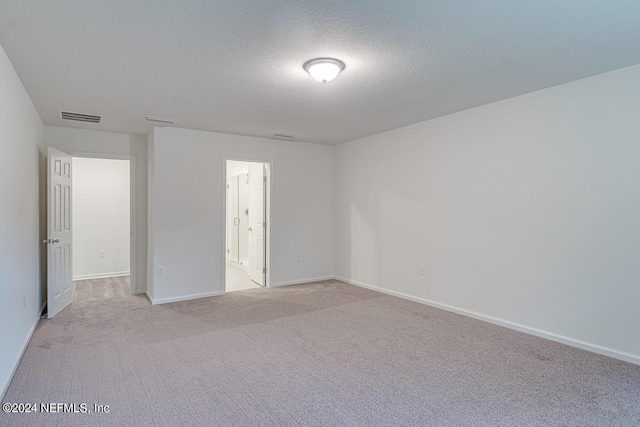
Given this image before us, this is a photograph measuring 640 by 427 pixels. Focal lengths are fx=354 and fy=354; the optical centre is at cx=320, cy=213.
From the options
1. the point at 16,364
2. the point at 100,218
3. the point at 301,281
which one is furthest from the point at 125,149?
the point at 301,281

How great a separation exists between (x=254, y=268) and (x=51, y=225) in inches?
120

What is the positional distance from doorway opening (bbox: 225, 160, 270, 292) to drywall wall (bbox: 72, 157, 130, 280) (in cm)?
210

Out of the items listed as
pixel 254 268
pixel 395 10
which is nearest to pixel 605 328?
pixel 395 10

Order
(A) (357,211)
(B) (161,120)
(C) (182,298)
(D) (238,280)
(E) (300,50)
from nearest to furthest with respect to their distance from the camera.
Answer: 1. (E) (300,50)
2. (B) (161,120)
3. (C) (182,298)
4. (A) (357,211)
5. (D) (238,280)

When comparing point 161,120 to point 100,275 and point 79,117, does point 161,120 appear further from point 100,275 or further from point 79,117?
point 100,275

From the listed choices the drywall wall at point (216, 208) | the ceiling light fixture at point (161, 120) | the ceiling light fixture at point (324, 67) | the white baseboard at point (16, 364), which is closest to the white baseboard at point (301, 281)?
the drywall wall at point (216, 208)

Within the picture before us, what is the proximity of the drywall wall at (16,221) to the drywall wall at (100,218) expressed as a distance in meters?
2.72

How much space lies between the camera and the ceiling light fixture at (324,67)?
8.84ft

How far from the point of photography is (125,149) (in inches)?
206

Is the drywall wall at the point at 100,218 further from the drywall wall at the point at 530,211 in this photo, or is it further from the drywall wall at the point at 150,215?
the drywall wall at the point at 530,211

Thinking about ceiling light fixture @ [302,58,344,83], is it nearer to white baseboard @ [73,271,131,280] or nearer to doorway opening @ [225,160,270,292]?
doorway opening @ [225,160,270,292]

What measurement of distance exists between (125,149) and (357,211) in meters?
3.68

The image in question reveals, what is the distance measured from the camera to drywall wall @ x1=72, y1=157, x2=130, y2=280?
256 inches

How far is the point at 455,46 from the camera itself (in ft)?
8.19
